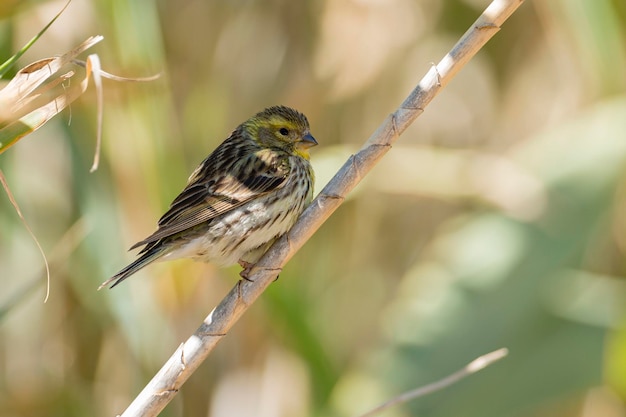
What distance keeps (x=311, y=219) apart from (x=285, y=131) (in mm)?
939

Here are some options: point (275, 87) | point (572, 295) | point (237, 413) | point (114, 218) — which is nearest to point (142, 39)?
point (114, 218)

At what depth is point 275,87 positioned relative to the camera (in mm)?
3947

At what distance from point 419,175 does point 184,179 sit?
1278 millimetres

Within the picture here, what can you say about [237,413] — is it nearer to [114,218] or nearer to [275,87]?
[114,218]

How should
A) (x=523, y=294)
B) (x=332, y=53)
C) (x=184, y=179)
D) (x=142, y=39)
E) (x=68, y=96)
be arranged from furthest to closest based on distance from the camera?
(x=332, y=53), (x=523, y=294), (x=184, y=179), (x=142, y=39), (x=68, y=96)

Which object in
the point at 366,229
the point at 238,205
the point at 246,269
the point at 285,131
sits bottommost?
the point at 366,229

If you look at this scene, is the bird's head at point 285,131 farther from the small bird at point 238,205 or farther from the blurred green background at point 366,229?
the blurred green background at point 366,229

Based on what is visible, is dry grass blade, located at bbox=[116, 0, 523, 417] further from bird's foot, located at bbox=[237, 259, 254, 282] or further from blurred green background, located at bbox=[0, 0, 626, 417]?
blurred green background, located at bbox=[0, 0, 626, 417]

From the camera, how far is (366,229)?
4.02 metres

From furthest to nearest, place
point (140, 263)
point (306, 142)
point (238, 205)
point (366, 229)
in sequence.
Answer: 1. point (366, 229)
2. point (306, 142)
3. point (238, 205)
4. point (140, 263)

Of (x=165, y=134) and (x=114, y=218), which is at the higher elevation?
(x=165, y=134)

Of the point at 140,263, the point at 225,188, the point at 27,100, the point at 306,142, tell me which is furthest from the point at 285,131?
the point at 27,100

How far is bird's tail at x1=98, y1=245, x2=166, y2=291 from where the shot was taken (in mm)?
2346

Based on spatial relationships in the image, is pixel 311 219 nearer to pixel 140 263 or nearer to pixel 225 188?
pixel 140 263
